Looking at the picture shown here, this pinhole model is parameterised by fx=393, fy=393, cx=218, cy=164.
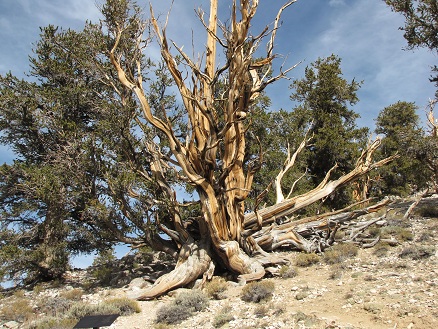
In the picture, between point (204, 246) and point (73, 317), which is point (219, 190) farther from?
point (73, 317)

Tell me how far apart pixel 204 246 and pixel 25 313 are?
3.86 meters

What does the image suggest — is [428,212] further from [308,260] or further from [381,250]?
[308,260]

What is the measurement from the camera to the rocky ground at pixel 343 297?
5.33 m

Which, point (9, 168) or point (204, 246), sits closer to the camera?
point (204, 246)

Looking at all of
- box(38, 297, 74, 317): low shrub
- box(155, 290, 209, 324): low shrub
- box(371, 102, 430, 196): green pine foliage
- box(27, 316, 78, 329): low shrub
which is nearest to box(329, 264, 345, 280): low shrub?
box(155, 290, 209, 324): low shrub

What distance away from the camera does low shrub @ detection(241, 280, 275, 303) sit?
6.82 metres

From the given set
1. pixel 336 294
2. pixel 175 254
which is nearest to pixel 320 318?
pixel 336 294

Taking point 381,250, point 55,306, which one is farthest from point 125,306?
point 381,250

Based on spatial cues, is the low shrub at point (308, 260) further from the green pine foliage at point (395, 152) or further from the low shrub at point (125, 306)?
the green pine foliage at point (395, 152)

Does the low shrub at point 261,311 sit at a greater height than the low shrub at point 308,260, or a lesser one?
lesser

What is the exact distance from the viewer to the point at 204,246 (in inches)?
360

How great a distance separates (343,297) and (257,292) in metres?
1.47

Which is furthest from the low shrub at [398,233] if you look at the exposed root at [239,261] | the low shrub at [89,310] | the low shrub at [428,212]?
the low shrub at [89,310]

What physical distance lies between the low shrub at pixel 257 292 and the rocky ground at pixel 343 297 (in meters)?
0.11
